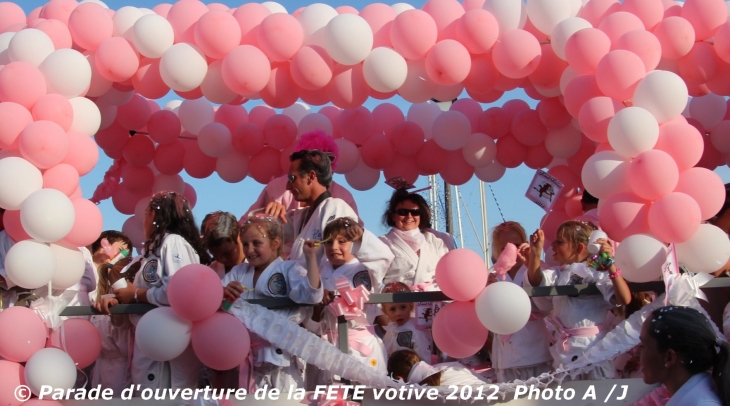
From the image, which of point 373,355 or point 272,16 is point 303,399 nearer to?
point 373,355

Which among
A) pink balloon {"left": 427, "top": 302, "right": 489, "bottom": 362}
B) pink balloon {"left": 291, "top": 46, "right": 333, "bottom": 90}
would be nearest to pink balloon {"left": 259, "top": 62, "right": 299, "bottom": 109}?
pink balloon {"left": 291, "top": 46, "right": 333, "bottom": 90}

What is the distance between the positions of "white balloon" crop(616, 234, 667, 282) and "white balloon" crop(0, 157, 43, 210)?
3059 mm

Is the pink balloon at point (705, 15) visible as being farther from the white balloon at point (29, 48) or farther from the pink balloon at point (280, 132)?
the white balloon at point (29, 48)

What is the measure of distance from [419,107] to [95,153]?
120 inches

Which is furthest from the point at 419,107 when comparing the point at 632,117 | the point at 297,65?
the point at 632,117

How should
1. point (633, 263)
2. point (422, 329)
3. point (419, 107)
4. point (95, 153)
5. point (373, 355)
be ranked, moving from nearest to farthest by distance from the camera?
point (633, 263), point (373, 355), point (95, 153), point (422, 329), point (419, 107)

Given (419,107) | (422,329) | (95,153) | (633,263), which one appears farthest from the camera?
(419,107)

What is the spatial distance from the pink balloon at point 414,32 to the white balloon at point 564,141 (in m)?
1.56

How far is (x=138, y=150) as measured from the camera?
22.7 feet

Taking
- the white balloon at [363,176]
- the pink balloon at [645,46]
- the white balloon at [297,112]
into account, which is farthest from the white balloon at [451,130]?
the pink balloon at [645,46]

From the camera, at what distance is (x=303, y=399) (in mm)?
4410

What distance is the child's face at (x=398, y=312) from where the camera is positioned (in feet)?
17.6

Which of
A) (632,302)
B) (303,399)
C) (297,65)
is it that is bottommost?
(303,399)

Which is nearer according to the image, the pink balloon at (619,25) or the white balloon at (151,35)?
the pink balloon at (619,25)
